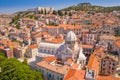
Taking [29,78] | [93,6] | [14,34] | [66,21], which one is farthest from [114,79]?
[93,6]

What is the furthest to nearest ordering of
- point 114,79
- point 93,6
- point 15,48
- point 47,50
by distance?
point 93,6 < point 15,48 < point 47,50 < point 114,79

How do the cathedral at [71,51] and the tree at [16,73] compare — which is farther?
the cathedral at [71,51]

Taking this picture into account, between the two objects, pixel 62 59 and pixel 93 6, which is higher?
pixel 93 6

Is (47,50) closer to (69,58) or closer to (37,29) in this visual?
(69,58)

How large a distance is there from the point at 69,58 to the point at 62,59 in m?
3.11

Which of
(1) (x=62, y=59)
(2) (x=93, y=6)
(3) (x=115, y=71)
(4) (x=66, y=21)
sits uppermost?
(2) (x=93, y=6)

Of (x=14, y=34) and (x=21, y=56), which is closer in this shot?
(x=21, y=56)

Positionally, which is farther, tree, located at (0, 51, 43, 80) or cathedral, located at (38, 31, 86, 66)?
cathedral, located at (38, 31, 86, 66)

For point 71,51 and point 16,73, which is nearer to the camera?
point 16,73

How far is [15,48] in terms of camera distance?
63531 mm

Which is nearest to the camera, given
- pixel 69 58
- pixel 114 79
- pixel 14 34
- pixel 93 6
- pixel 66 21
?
pixel 114 79

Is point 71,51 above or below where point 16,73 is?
above

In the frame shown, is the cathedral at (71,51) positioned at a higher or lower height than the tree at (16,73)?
higher

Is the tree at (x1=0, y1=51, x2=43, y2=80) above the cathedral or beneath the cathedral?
beneath
